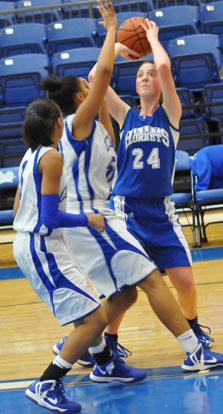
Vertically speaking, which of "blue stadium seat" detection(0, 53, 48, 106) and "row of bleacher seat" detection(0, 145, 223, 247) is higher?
"blue stadium seat" detection(0, 53, 48, 106)

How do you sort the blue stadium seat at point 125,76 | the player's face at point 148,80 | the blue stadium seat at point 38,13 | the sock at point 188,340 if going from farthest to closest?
the blue stadium seat at point 38,13, the blue stadium seat at point 125,76, the player's face at point 148,80, the sock at point 188,340

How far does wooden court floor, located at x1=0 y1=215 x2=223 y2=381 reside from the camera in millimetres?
3426

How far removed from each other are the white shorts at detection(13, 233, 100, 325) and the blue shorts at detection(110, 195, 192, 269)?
0.57m

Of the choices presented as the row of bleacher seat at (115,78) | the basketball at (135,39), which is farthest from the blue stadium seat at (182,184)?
the basketball at (135,39)

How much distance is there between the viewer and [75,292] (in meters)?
2.70

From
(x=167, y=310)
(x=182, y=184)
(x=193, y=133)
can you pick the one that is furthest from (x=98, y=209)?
(x=193, y=133)

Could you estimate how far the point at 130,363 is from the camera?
3369 millimetres

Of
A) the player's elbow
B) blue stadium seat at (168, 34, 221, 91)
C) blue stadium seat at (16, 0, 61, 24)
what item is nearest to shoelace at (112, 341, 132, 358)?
the player's elbow

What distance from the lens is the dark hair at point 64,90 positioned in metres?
2.89

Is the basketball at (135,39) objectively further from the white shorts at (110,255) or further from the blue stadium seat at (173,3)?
the blue stadium seat at (173,3)

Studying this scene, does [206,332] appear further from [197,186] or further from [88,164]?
[197,186]

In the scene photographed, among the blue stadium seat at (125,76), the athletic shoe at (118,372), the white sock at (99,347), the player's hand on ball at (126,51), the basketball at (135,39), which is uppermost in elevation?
the basketball at (135,39)

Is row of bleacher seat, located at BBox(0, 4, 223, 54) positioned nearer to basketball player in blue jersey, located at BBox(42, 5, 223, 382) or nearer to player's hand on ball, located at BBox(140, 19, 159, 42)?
player's hand on ball, located at BBox(140, 19, 159, 42)

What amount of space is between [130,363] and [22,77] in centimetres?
635
